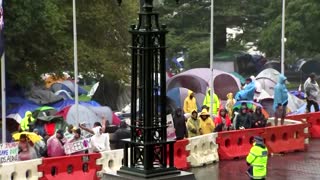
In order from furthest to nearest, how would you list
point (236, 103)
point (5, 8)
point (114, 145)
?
point (5, 8) → point (236, 103) → point (114, 145)

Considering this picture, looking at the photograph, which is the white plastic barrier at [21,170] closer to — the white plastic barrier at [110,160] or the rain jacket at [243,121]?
the white plastic barrier at [110,160]

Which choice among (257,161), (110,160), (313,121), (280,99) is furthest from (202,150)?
(313,121)

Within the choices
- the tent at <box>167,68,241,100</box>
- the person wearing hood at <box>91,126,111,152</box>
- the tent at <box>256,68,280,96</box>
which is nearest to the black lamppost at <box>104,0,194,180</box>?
the person wearing hood at <box>91,126,111,152</box>

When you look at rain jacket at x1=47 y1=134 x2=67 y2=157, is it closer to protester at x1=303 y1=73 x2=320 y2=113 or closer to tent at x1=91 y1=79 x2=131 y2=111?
protester at x1=303 y1=73 x2=320 y2=113

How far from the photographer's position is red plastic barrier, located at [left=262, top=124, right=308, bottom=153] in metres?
22.1

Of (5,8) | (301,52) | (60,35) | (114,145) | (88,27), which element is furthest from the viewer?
(301,52)

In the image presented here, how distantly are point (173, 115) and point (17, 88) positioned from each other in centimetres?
1408

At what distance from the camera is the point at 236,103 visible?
25.7 metres

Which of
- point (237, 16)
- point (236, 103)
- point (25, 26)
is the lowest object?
point (236, 103)

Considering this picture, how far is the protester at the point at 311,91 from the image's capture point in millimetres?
25894

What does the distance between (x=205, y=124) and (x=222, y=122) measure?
116 centimetres

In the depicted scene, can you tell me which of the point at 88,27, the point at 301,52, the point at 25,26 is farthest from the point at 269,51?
the point at 25,26

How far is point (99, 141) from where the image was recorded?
736 inches

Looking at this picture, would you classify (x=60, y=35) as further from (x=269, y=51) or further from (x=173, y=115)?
(x=269, y=51)
